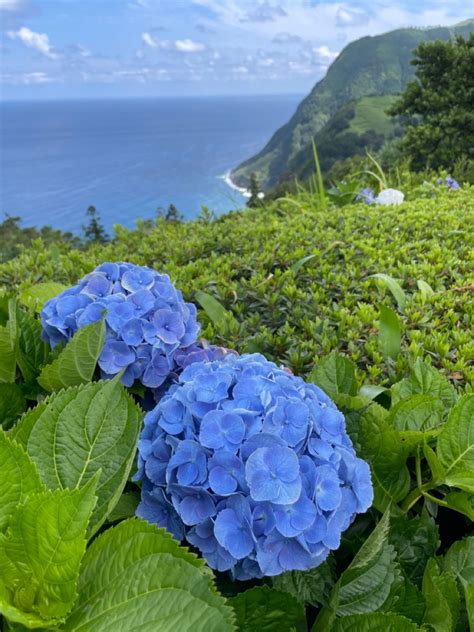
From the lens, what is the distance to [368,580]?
1.21 m

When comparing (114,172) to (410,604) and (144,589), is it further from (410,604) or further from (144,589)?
(144,589)

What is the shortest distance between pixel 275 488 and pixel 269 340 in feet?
4.17

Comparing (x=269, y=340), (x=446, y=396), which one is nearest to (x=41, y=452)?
(x=446, y=396)

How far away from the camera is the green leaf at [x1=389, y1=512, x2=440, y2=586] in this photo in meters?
1.38

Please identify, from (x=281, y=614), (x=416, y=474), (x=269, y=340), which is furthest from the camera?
(x=269, y=340)

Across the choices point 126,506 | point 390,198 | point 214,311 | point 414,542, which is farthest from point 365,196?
point 126,506

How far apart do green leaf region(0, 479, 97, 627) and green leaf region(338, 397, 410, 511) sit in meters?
0.78

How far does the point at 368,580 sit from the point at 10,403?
3.16ft

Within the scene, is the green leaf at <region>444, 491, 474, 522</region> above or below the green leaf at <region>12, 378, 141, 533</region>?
below

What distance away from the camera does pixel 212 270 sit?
3143 millimetres

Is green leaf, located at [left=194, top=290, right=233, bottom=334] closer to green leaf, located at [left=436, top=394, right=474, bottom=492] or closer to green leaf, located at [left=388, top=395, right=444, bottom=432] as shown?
green leaf, located at [left=388, top=395, right=444, bottom=432]

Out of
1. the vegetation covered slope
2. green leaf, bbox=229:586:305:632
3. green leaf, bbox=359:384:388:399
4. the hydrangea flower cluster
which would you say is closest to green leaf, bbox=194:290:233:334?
the vegetation covered slope

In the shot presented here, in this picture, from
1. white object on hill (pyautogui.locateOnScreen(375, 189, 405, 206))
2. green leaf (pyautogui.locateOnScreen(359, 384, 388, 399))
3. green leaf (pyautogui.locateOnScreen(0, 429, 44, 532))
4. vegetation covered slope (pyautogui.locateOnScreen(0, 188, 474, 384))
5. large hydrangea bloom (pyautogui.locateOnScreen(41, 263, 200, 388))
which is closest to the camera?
green leaf (pyautogui.locateOnScreen(0, 429, 44, 532))

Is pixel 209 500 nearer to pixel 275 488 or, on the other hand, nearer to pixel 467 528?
pixel 275 488
